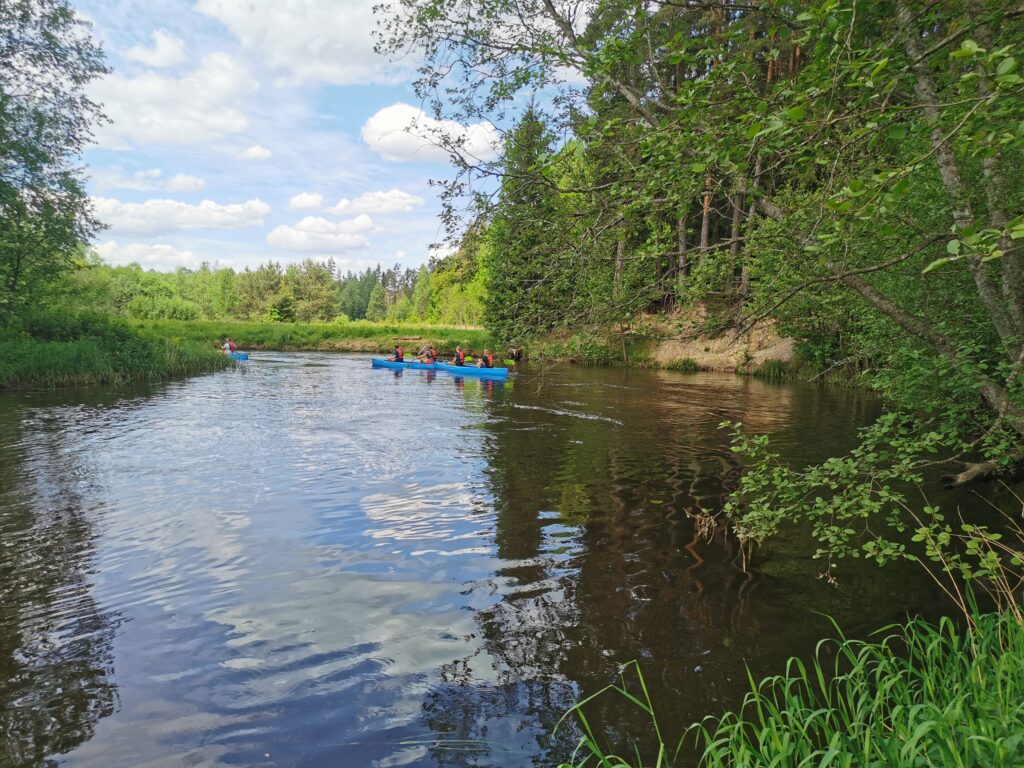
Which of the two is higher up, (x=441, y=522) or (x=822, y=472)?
(x=822, y=472)

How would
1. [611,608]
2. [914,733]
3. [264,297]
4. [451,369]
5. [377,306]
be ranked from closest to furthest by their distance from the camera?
[914,733]
[611,608]
[451,369]
[264,297]
[377,306]

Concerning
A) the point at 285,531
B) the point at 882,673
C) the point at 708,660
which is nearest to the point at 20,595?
the point at 285,531

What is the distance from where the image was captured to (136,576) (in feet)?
22.7

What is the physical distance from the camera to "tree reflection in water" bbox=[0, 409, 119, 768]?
4312 mm

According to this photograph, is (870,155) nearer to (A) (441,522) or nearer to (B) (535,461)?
(A) (441,522)

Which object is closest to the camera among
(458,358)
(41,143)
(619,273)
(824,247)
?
(824,247)

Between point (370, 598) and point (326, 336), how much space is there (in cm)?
5226

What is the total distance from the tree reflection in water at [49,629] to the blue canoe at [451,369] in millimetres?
20402

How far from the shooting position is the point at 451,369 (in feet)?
103

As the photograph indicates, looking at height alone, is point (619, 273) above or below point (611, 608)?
above

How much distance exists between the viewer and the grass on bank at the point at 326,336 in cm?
5066

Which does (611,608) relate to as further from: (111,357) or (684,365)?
(684,365)

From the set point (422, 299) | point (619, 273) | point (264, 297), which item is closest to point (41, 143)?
point (619, 273)

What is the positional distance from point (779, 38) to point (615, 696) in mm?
5129
